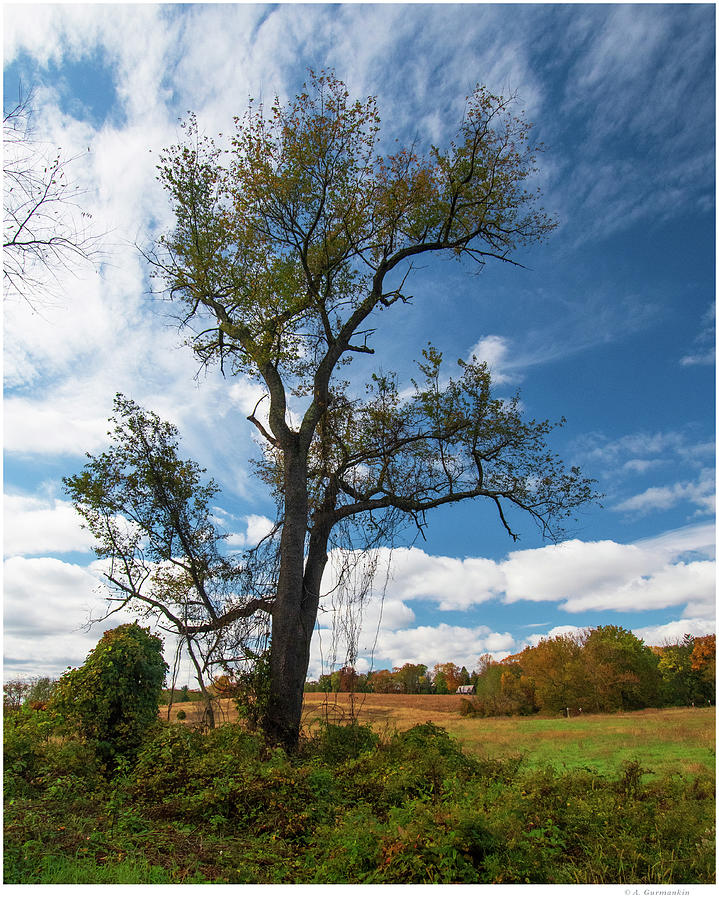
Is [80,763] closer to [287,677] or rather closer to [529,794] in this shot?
[287,677]

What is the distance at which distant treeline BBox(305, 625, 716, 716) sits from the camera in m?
27.0

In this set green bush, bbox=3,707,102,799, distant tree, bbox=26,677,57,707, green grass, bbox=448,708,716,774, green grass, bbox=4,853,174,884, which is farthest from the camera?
distant tree, bbox=26,677,57,707

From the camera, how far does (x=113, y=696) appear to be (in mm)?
8359

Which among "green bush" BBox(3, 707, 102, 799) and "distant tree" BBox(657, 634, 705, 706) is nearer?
"green bush" BBox(3, 707, 102, 799)

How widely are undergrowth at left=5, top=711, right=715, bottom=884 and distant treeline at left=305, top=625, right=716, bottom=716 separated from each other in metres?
17.0

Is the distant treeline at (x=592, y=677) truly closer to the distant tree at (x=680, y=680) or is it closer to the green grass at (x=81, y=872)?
the distant tree at (x=680, y=680)

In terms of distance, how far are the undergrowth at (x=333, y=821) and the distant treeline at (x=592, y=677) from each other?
1702 centimetres

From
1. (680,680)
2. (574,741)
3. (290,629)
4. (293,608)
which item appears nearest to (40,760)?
(290,629)

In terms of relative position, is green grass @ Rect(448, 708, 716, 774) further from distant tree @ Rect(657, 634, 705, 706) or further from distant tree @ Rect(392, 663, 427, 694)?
distant tree @ Rect(657, 634, 705, 706)

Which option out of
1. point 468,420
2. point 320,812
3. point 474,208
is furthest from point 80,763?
point 474,208

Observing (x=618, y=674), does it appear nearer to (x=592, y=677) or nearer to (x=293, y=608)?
(x=592, y=677)

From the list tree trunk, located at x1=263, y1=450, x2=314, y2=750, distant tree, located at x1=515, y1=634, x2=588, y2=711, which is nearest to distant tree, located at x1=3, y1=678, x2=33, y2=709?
tree trunk, located at x1=263, y1=450, x2=314, y2=750

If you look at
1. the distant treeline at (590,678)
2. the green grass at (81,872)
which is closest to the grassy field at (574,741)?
the green grass at (81,872)

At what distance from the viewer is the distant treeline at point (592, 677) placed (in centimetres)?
2703
